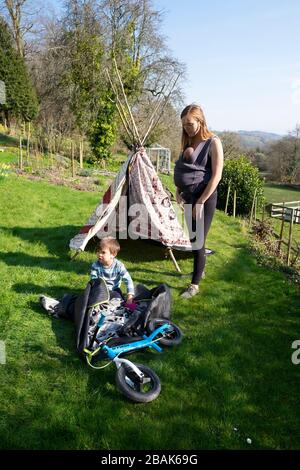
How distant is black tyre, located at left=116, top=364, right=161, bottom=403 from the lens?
295 centimetres

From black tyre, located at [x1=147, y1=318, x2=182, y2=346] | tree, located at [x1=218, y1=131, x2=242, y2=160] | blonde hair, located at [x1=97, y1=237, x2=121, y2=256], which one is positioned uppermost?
tree, located at [x1=218, y1=131, x2=242, y2=160]

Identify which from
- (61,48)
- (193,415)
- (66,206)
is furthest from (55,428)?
(61,48)

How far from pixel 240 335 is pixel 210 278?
5.85 feet

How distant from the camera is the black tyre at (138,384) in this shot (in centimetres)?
295

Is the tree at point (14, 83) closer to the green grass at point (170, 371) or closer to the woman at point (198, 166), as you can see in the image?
the green grass at point (170, 371)

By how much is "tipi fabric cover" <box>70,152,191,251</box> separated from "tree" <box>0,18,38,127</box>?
1712 centimetres

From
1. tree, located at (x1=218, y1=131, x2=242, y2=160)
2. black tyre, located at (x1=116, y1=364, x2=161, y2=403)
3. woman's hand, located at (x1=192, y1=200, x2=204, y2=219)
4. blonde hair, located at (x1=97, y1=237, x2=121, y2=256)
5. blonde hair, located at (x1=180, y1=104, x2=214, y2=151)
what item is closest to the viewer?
black tyre, located at (x1=116, y1=364, x2=161, y2=403)

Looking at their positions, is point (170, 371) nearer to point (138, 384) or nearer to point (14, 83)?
point (138, 384)

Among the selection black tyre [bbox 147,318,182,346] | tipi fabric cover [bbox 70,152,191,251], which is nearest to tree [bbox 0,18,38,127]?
tipi fabric cover [bbox 70,152,191,251]

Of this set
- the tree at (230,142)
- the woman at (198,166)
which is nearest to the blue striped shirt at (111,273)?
the woman at (198,166)

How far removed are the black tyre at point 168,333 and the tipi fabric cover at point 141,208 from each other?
81.6 inches

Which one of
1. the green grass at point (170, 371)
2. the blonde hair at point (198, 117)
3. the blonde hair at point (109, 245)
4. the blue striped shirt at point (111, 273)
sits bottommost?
the green grass at point (170, 371)

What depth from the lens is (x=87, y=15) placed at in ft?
71.4

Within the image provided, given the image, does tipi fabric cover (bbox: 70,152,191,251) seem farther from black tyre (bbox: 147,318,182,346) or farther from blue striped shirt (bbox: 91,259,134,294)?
black tyre (bbox: 147,318,182,346)
